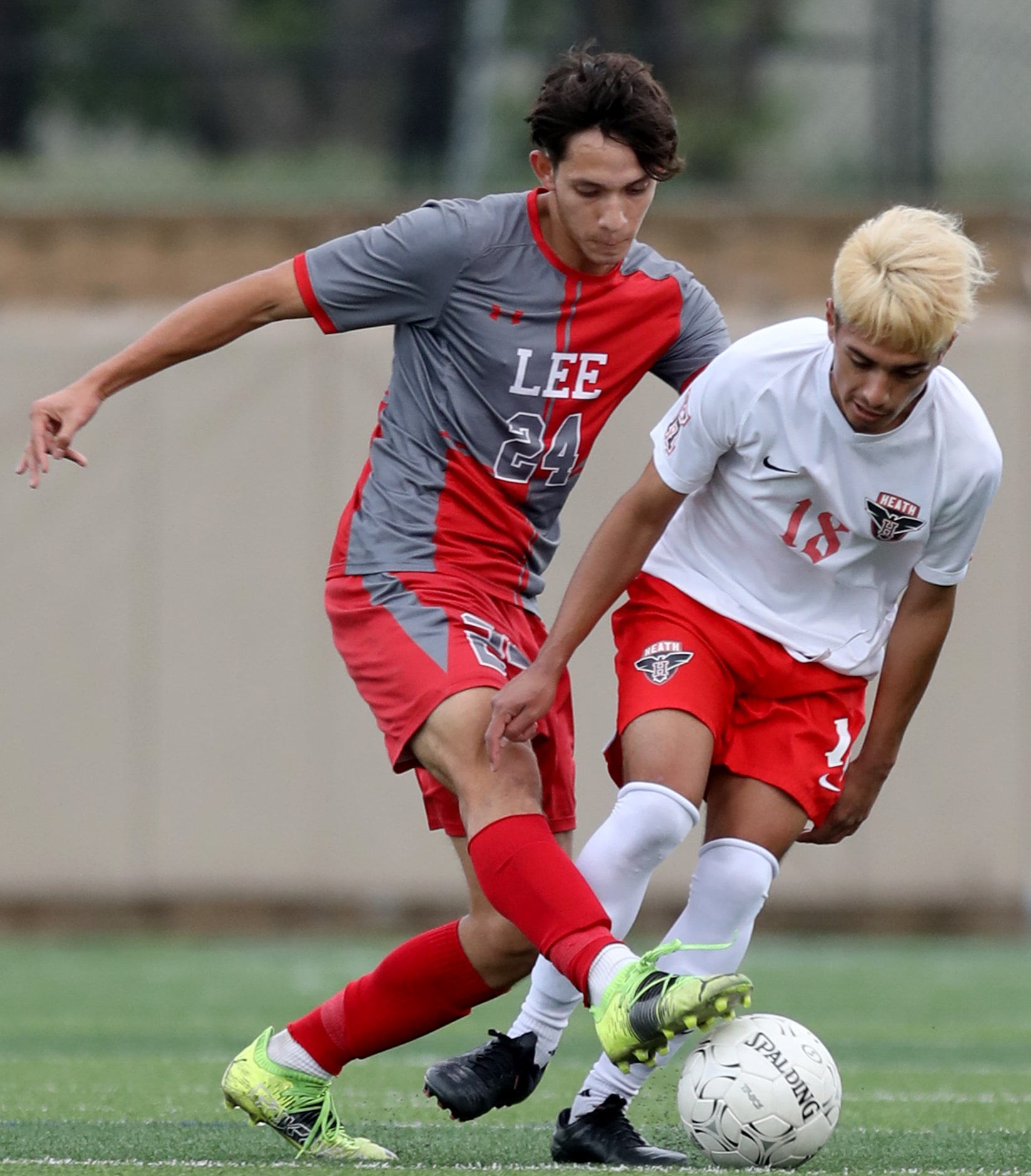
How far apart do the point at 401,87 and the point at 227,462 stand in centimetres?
309

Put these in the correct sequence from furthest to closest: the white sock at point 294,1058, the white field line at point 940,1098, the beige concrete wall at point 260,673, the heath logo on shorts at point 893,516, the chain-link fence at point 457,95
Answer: the chain-link fence at point 457,95 → the beige concrete wall at point 260,673 → the white field line at point 940,1098 → the white sock at point 294,1058 → the heath logo on shorts at point 893,516

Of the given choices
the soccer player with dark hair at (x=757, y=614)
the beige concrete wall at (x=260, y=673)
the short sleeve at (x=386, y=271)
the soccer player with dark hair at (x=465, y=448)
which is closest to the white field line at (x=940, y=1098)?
the soccer player with dark hair at (x=757, y=614)

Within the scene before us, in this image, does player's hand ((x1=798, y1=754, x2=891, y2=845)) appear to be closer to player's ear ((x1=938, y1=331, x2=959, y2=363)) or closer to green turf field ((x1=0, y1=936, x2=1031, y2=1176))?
green turf field ((x1=0, y1=936, x2=1031, y2=1176))

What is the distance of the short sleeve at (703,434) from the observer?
157 inches

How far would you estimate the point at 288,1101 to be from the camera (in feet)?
13.3

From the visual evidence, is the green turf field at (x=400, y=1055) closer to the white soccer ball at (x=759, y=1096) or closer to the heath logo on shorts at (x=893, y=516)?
the white soccer ball at (x=759, y=1096)

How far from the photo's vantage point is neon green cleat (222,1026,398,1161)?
404 cm

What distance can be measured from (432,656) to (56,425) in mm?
848

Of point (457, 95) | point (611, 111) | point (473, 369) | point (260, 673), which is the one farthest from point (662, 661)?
point (457, 95)

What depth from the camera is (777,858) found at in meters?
4.07

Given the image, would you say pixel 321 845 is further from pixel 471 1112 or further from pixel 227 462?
pixel 471 1112

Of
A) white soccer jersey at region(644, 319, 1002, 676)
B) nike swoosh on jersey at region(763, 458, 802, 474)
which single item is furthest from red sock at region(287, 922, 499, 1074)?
nike swoosh on jersey at region(763, 458, 802, 474)

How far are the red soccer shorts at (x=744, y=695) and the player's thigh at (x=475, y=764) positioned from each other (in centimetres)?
29

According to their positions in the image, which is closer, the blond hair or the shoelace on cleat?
the blond hair
